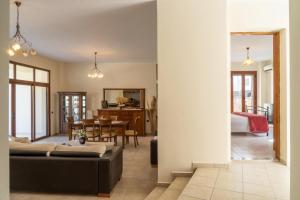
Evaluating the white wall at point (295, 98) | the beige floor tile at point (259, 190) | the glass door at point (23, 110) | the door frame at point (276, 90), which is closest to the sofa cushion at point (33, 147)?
the beige floor tile at point (259, 190)

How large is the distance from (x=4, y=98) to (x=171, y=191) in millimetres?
2888

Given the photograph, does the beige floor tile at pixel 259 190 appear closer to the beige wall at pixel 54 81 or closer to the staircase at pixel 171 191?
the staircase at pixel 171 191

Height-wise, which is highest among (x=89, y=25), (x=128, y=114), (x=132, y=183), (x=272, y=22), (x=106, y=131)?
(x=89, y=25)

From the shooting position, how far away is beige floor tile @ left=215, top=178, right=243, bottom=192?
3.11m

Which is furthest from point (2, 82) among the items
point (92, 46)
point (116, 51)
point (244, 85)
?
point (244, 85)

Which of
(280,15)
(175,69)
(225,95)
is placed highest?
(280,15)

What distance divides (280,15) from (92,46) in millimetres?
4937

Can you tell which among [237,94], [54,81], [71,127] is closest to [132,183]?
[71,127]

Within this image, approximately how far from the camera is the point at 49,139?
904 centimetres

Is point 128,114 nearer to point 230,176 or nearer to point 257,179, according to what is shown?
point 230,176

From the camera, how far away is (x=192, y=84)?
13.5 ft

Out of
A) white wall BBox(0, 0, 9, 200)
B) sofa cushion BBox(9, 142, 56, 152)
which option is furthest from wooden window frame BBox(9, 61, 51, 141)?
white wall BBox(0, 0, 9, 200)

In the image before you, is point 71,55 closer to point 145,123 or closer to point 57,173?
point 145,123

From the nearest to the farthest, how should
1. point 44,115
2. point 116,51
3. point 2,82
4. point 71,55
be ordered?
1. point 2,82
2. point 116,51
3. point 71,55
4. point 44,115
